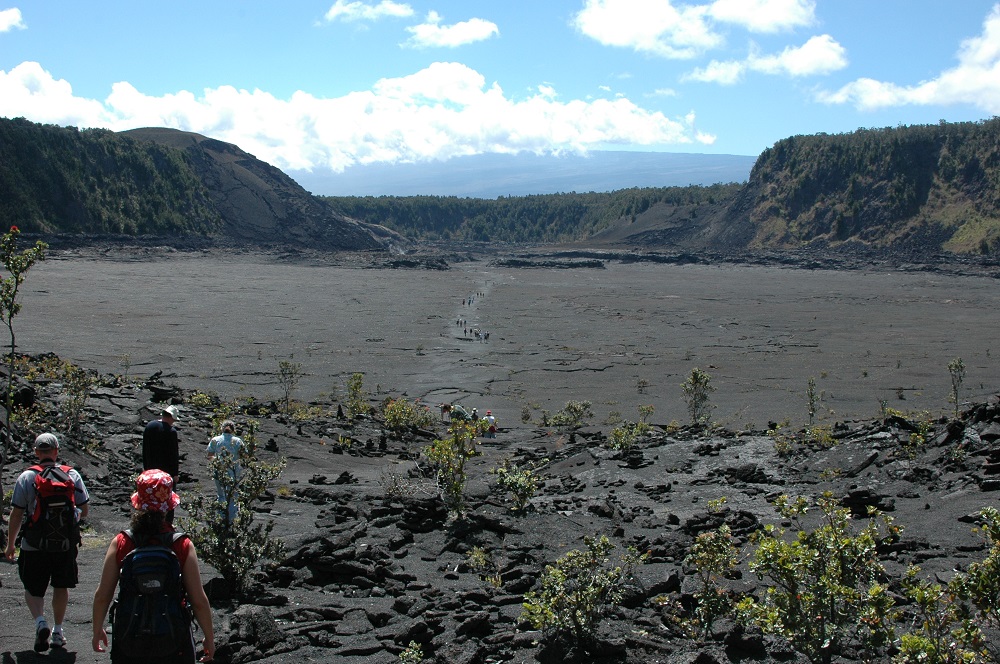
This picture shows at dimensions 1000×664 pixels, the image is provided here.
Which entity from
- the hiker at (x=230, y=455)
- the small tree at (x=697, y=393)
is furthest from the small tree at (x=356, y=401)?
the hiker at (x=230, y=455)

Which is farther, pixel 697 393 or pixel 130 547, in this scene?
pixel 697 393

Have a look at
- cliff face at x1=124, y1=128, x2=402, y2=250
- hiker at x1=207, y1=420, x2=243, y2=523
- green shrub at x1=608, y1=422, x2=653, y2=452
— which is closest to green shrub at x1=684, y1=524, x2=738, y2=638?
hiker at x1=207, y1=420, x2=243, y2=523

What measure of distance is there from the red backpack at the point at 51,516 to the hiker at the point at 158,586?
1617 millimetres

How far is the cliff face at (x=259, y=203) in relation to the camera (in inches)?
3501

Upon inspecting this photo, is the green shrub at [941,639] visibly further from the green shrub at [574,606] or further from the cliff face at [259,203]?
the cliff face at [259,203]

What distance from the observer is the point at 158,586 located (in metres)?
3.74

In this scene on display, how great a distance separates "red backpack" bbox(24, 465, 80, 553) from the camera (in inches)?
208

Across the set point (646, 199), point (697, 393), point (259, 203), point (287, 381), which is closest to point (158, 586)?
point (697, 393)

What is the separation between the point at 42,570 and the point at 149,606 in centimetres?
206

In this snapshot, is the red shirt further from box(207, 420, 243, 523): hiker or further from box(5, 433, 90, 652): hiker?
box(207, 420, 243, 523): hiker

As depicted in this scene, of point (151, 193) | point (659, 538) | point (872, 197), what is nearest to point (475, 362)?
point (659, 538)

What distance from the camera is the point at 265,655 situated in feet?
18.4

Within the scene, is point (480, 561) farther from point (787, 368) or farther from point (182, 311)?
point (182, 311)

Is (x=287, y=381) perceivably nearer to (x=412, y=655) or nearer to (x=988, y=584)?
(x=412, y=655)
